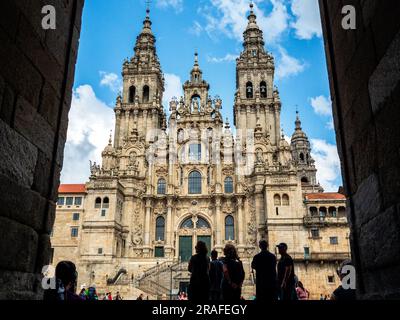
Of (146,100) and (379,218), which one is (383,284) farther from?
(146,100)

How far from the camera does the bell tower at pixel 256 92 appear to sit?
42.0 meters

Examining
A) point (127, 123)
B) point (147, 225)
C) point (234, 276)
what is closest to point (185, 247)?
point (147, 225)

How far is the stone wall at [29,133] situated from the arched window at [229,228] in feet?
109

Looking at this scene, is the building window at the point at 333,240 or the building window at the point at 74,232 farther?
the building window at the point at 74,232

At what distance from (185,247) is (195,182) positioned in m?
6.89

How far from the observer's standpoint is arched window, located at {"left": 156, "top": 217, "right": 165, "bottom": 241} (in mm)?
38375

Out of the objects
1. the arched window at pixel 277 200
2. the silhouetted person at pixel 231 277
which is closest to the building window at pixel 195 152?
the arched window at pixel 277 200

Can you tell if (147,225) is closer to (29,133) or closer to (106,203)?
(106,203)

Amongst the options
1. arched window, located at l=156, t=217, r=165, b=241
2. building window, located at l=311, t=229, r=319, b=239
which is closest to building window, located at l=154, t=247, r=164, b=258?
arched window, located at l=156, t=217, r=165, b=241

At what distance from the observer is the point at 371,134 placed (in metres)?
4.46

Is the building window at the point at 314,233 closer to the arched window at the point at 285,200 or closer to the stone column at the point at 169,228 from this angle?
the arched window at the point at 285,200

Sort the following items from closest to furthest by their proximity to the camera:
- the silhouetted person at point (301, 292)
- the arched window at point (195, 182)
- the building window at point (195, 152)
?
the silhouetted person at point (301, 292) → the arched window at point (195, 182) → the building window at point (195, 152)

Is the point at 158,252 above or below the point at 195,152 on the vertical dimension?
below

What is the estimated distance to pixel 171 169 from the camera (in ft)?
131
